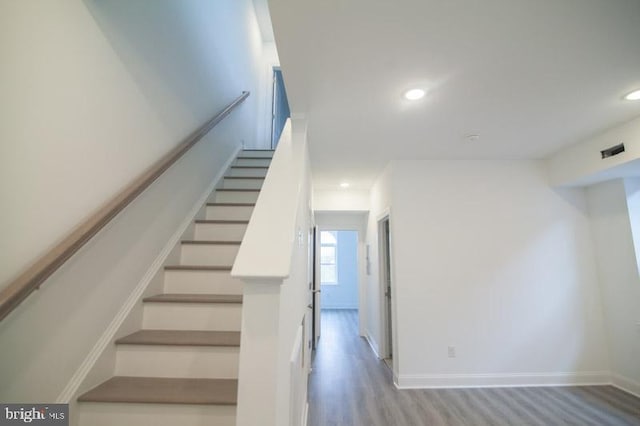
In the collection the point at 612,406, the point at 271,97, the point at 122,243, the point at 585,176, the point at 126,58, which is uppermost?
the point at 271,97

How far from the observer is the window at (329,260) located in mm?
8242

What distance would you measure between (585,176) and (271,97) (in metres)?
4.68

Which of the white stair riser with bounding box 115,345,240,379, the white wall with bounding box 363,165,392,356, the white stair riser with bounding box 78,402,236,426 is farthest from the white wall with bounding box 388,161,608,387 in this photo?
the white stair riser with bounding box 78,402,236,426

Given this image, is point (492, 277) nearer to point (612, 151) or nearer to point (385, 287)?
point (385, 287)

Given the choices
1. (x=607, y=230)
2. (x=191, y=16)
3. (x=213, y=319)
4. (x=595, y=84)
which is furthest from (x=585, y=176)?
(x=191, y=16)

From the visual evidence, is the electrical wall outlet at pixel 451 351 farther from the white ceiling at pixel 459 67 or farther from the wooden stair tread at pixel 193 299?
the wooden stair tread at pixel 193 299

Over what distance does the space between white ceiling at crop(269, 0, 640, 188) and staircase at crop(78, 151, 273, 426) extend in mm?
1473

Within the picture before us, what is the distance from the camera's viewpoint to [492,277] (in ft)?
10.5

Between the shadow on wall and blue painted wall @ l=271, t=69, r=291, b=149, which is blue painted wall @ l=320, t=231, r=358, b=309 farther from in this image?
the shadow on wall

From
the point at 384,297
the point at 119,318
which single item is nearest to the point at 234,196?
the point at 119,318

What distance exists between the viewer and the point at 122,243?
5.14 feet

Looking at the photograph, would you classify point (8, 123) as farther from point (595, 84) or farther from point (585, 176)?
point (585, 176)

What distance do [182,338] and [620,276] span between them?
4.25 meters

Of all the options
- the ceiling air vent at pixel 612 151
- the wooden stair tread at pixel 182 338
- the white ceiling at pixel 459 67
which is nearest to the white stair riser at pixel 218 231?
the wooden stair tread at pixel 182 338
